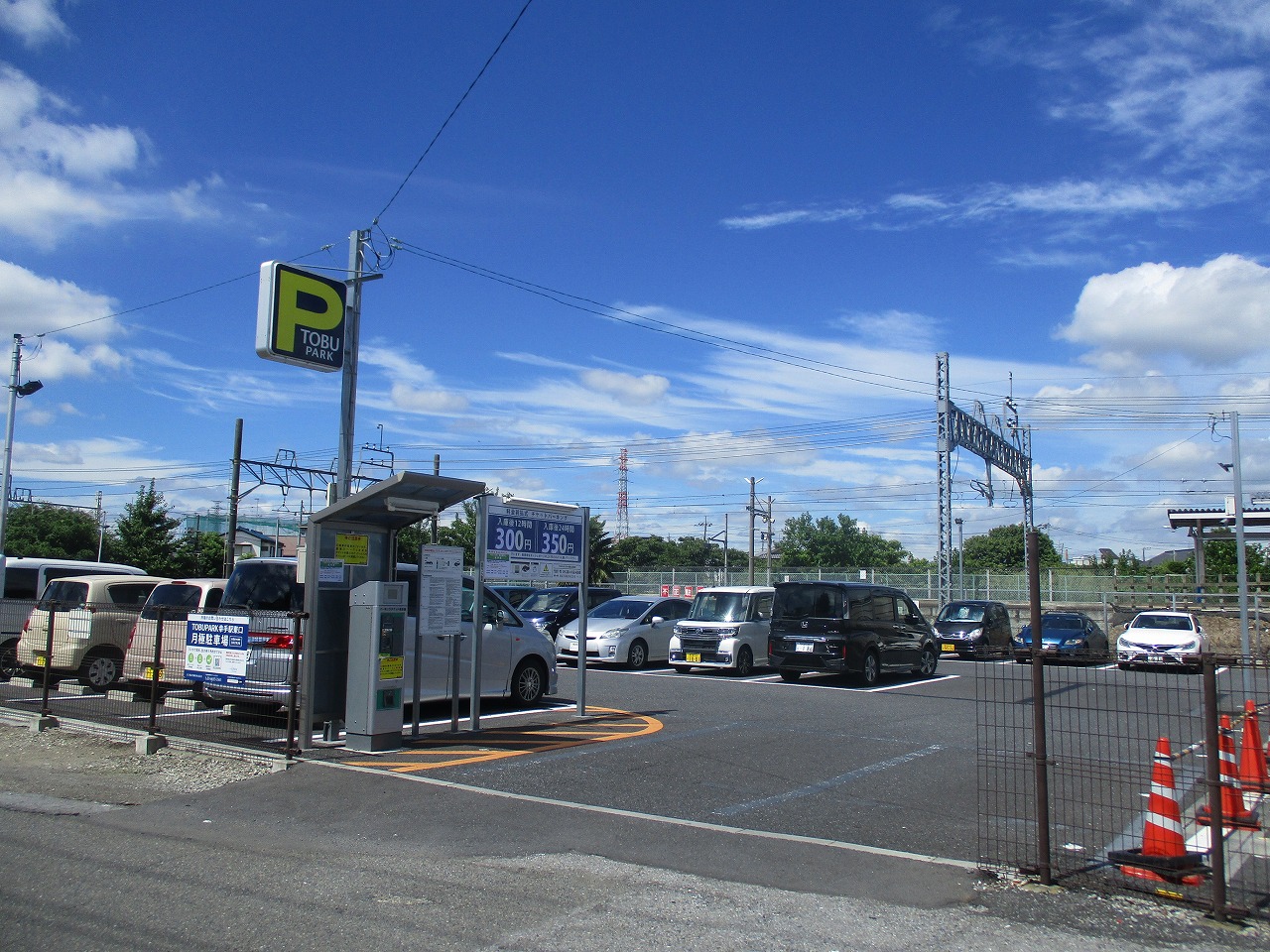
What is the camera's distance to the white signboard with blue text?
9.99 metres

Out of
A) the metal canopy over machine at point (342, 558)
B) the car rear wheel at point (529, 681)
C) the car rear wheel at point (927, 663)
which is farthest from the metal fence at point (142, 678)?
the car rear wheel at point (927, 663)

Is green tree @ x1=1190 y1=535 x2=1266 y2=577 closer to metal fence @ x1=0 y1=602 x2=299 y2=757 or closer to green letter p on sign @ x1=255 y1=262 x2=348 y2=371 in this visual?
green letter p on sign @ x1=255 y1=262 x2=348 y2=371

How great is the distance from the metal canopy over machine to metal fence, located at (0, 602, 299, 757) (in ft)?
0.90

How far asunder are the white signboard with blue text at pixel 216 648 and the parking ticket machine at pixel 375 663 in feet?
4.12

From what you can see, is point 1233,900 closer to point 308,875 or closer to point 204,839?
point 308,875

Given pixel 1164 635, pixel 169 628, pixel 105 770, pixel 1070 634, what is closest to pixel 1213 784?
pixel 105 770

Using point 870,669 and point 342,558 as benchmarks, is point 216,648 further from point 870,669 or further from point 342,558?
point 870,669

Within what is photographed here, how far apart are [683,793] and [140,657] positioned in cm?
758

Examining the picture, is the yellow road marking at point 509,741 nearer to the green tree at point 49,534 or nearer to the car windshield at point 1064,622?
the car windshield at point 1064,622

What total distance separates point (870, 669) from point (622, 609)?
244 inches

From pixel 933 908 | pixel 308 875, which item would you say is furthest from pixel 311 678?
pixel 933 908

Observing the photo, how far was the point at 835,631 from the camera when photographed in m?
17.4

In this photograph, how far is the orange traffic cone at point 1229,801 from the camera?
5734mm

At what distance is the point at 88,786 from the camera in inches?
335
